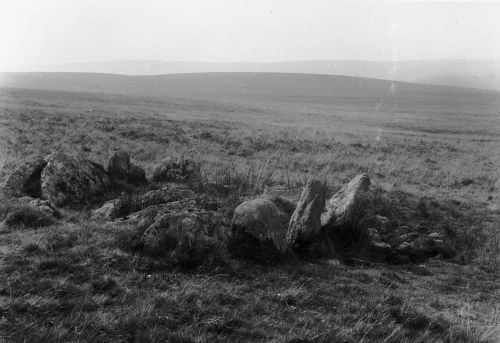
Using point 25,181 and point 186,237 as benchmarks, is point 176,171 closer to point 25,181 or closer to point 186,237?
point 25,181

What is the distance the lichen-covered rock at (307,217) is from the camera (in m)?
8.25

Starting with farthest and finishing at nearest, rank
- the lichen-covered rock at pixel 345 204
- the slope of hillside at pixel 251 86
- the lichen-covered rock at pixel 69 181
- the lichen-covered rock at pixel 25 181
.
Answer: the slope of hillside at pixel 251 86 → the lichen-covered rock at pixel 25 181 → the lichen-covered rock at pixel 69 181 → the lichen-covered rock at pixel 345 204

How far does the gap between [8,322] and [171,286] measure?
6.42 ft

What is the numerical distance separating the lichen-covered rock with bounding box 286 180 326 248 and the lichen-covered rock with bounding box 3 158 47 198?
228 inches

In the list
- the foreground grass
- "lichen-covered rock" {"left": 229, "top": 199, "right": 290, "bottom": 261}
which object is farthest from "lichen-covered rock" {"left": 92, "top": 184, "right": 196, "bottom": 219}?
"lichen-covered rock" {"left": 229, "top": 199, "right": 290, "bottom": 261}

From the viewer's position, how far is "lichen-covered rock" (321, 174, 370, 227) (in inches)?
366

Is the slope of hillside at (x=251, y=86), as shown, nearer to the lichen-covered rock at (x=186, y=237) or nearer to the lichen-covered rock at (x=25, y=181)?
the lichen-covered rock at (x=25, y=181)

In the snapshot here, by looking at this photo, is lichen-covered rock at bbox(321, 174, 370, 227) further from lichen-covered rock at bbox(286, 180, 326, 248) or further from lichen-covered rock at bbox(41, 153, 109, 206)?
lichen-covered rock at bbox(41, 153, 109, 206)

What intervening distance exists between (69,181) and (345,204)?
20.4ft

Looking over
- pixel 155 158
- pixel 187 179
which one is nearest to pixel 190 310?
pixel 187 179

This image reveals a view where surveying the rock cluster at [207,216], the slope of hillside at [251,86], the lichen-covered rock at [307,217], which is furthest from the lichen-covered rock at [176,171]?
the slope of hillside at [251,86]

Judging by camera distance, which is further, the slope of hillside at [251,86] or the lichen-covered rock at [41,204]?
the slope of hillside at [251,86]

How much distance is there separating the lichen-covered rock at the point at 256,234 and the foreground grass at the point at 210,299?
0.35 m

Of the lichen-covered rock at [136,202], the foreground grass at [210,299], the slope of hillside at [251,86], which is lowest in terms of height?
the foreground grass at [210,299]
